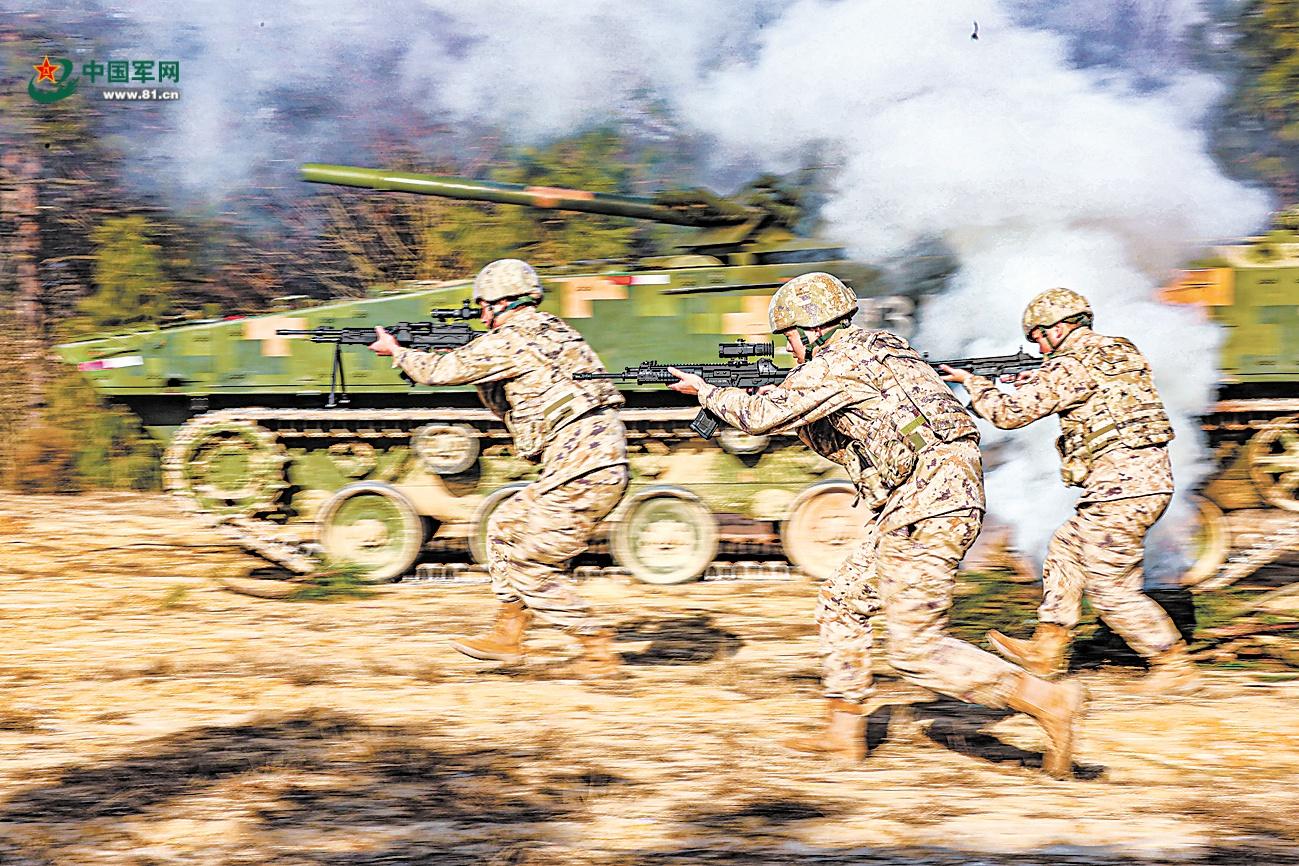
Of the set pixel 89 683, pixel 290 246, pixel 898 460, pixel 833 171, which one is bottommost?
pixel 89 683

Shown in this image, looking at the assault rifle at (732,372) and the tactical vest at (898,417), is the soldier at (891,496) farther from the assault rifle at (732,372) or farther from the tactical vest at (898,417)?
the assault rifle at (732,372)

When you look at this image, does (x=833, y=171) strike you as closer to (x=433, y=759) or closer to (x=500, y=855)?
(x=433, y=759)

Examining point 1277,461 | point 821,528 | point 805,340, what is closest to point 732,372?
point 805,340

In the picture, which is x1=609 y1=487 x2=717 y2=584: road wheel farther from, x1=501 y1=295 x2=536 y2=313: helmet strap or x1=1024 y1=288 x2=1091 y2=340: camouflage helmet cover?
x1=1024 y1=288 x2=1091 y2=340: camouflage helmet cover

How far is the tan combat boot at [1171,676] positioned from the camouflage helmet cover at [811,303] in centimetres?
247

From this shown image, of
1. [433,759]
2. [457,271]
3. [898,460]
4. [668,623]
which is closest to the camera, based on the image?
[898,460]

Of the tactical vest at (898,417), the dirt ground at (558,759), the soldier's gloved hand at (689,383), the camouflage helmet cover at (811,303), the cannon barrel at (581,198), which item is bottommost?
the dirt ground at (558,759)

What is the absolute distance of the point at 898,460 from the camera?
15.8 ft

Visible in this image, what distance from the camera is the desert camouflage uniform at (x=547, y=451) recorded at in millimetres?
6449

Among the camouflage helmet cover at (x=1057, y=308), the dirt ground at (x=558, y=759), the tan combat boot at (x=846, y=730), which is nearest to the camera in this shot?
the dirt ground at (x=558, y=759)

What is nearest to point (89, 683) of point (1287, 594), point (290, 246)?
point (1287, 594)

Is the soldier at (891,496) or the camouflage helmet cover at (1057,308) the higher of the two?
the camouflage helmet cover at (1057,308)

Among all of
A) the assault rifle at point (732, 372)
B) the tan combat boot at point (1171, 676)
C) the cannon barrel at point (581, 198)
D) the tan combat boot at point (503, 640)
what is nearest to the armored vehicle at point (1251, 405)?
the tan combat boot at point (1171, 676)

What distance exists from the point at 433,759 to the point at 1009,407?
286 cm
